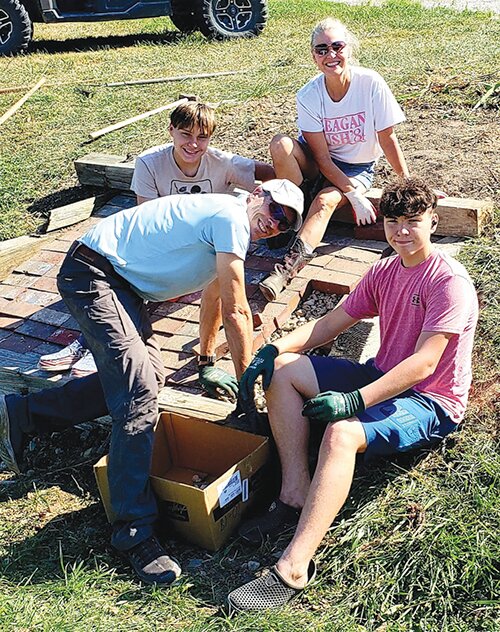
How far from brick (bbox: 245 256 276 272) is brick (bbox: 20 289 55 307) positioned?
120 cm

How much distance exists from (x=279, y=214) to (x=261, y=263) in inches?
60.0

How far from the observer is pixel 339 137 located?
4926 mm

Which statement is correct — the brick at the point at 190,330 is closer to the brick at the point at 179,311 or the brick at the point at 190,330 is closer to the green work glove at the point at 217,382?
the brick at the point at 179,311

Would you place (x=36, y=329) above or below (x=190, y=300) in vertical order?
below

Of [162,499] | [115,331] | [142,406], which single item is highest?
[115,331]

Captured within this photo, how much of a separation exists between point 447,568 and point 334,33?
3.05 metres

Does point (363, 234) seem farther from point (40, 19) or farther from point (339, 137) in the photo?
point (40, 19)

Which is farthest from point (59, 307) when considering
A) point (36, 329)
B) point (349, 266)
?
point (349, 266)

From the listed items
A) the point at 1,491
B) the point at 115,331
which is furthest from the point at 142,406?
the point at 1,491

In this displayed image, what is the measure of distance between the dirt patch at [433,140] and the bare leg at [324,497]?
2.78m

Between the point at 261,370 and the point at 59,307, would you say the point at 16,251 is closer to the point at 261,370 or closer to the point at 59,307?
the point at 59,307

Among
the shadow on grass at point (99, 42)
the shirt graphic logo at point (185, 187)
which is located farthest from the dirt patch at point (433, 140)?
the shadow on grass at point (99, 42)

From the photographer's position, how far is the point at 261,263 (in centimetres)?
502

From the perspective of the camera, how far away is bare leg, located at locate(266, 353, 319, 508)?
10.9ft
